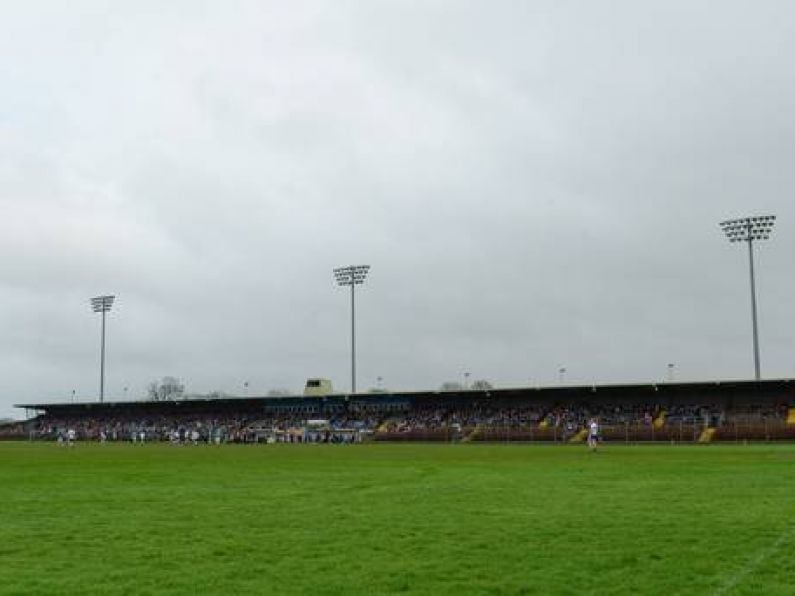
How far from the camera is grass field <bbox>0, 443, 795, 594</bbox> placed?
10836 millimetres

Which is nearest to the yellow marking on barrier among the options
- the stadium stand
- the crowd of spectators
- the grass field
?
the stadium stand

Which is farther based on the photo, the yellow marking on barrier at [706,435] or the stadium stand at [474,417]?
the stadium stand at [474,417]

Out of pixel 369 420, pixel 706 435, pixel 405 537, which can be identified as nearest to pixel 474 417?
pixel 369 420

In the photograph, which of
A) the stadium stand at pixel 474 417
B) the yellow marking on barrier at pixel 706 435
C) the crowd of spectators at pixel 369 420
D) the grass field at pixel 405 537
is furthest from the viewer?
the crowd of spectators at pixel 369 420

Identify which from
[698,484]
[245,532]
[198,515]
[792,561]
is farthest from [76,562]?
[698,484]

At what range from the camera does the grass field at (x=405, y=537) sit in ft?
35.6

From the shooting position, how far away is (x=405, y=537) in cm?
1430

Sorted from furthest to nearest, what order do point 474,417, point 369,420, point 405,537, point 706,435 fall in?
1. point 369,420
2. point 474,417
3. point 706,435
4. point 405,537

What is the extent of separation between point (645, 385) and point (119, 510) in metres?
81.2

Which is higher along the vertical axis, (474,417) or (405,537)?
(474,417)

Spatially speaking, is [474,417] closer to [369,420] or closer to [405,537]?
[369,420]

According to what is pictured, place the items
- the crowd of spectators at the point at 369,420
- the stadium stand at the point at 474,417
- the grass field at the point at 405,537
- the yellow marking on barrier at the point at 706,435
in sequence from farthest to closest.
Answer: the crowd of spectators at the point at 369,420 → the stadium stand at the point at 474,417 → the yellow marking on barrier at the point at 706,435 → the grass field at the point at 405,537

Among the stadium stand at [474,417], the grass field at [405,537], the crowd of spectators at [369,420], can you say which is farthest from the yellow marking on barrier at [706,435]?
the grass field at [405,537]

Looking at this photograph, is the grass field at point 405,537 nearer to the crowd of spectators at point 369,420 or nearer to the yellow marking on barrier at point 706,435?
the yellow marking on barrier at point 706,435
